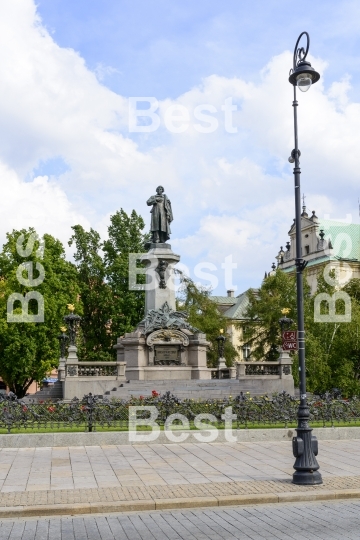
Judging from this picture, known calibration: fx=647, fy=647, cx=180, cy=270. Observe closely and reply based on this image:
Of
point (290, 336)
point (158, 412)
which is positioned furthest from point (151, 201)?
point (290, 336)

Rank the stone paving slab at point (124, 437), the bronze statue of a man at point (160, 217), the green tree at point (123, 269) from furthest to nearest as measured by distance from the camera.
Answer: the green tree at point (123, 269) < the bronze statue of a man at point (160, 217) < the stone paving slab at point (124, 437)

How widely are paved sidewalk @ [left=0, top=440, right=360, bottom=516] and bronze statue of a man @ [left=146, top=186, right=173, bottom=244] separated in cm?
1655

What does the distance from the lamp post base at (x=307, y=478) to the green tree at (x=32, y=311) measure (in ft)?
116

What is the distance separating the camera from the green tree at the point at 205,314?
55406 millimetres

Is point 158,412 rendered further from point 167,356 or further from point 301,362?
point 167,356

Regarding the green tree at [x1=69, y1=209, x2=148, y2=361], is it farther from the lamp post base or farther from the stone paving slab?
the lamp post base

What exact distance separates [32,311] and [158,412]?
28747 mm

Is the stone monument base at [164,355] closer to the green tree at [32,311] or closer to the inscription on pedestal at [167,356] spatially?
the inscription on pedestal at [167,356]

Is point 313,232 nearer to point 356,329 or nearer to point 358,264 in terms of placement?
point 358,264

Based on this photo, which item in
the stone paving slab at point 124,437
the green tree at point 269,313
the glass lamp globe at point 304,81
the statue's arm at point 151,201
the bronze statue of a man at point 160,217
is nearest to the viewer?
the glass lamp globe at point 304,81

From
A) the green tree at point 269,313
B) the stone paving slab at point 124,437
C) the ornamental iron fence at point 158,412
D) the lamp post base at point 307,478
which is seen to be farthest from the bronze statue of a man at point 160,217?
the green tree at point 269,313

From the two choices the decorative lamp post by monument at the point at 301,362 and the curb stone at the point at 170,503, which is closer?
the curb stone at the point at 170,503

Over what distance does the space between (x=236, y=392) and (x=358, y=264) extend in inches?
1754

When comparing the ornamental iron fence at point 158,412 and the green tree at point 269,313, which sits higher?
the green tree at point 269,313
